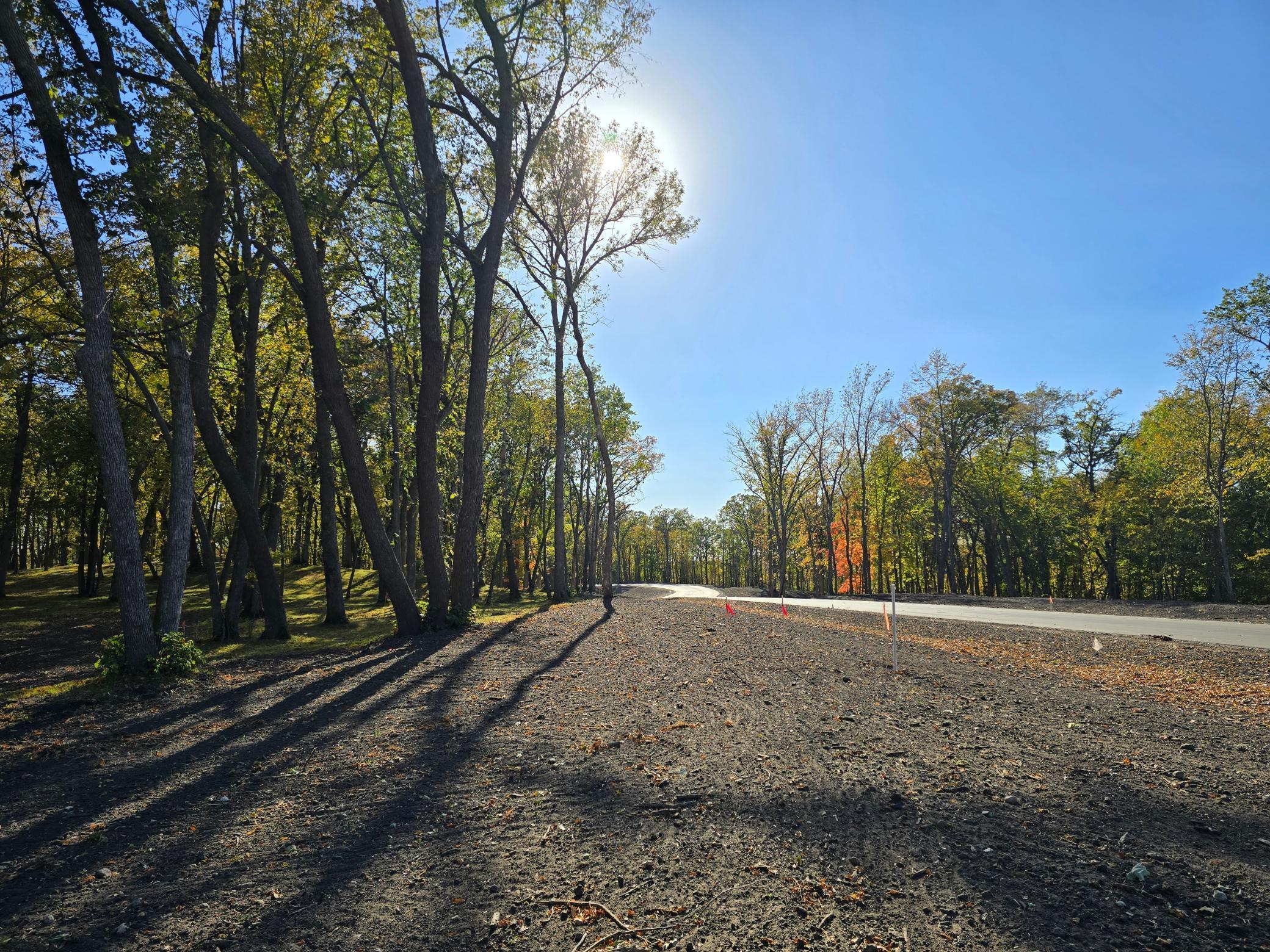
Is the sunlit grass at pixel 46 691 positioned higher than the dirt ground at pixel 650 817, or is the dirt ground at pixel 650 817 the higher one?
the dirt ground at pixel 650 817

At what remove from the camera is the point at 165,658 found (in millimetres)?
8281

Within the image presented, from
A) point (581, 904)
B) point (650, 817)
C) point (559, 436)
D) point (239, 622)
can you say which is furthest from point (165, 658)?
point (559, 436)

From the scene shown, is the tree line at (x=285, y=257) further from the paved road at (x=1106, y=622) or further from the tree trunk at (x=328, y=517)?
the paved road at (x=1106, y=622)

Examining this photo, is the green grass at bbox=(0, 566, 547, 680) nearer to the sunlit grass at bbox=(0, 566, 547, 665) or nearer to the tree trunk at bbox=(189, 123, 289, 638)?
A: the sunlit grass at bbox=(0, 566, 547, 665)

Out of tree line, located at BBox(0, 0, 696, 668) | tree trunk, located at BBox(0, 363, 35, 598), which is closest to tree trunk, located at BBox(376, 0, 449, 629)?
tree line, located at BBox(0, 0, 696, 668)

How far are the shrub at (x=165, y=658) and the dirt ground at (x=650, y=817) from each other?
967 millimetres

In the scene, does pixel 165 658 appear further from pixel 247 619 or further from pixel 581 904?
pixel 247 619

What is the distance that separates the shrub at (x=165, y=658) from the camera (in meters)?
8.16

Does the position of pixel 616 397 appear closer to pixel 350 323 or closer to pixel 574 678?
pixel 350 323

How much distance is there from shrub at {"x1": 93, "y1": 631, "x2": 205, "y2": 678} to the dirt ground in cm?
97

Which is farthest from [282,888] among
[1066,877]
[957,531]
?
[957,531]

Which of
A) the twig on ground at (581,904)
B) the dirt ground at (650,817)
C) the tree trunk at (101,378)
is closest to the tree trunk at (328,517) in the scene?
the tree trunk at (101,378)

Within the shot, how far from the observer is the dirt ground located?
101 inches

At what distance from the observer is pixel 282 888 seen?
289 cm
